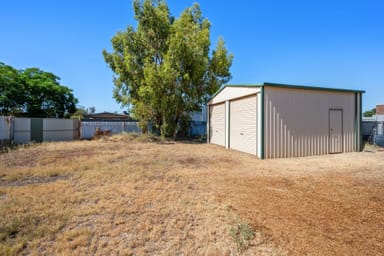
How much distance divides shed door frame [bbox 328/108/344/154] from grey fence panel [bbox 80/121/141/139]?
48.7ft

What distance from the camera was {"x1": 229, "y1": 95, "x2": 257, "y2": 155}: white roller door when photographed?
918 cm

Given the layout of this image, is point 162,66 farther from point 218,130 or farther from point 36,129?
point 36,129

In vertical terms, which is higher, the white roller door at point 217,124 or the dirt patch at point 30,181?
the white roller door at point 217,124

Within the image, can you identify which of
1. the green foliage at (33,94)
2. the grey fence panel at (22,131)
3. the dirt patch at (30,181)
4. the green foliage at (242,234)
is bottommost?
the green foliage at (242,234)

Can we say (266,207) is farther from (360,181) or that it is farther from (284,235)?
(360,181)

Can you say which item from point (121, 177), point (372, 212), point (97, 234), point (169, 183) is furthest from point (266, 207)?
point (121, 177)

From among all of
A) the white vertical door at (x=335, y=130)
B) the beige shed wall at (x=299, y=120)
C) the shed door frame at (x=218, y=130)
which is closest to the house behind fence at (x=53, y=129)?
the shed door frame at (x=218, y=130)

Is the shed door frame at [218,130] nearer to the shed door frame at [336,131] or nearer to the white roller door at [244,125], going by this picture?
the white roller door at [244,125]

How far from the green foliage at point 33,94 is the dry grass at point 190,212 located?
676 inches

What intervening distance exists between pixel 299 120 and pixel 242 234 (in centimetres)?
768

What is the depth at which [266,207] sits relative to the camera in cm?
361

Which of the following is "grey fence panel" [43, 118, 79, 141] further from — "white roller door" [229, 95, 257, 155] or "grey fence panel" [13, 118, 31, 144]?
"white roller door" [229, 95, 257, 155]

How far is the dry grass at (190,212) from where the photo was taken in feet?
8.39

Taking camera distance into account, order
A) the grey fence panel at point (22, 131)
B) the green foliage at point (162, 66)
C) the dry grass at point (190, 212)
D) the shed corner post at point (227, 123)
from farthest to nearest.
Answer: the green foliage at point (162, 66), the grey fence panel at point (22, 131), the shed corner post at point (227, 123), the dry grass at point (190, 212)
